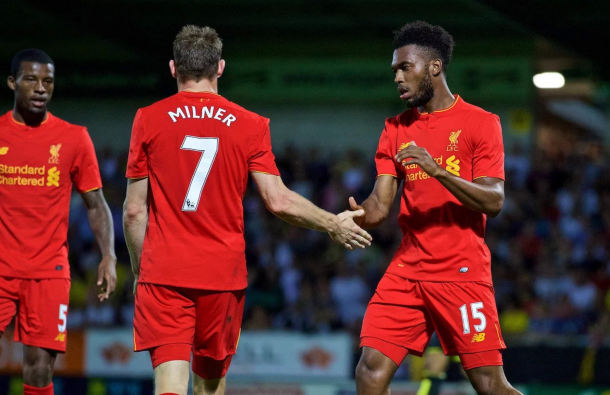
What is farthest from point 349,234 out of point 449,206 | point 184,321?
point 184,321

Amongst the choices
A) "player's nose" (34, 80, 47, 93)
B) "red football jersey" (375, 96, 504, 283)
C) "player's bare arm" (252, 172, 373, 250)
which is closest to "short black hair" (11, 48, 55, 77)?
"player's nose" (34, 80, 47, 93)

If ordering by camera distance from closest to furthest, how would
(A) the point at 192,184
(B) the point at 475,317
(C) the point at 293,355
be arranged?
(A) the point at 192,184, (B) the point at 475,317, (C) the point at 293,355

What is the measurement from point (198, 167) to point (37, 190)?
177cm

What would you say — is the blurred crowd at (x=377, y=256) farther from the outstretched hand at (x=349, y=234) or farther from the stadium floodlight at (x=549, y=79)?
the outstretched hand at (x=349, y=234)

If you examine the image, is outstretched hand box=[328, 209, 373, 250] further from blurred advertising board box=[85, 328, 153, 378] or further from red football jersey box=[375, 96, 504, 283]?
blurred advertising board box=[85, 328, 153, 378]

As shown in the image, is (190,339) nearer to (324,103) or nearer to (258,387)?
(258,387)

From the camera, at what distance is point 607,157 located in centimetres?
1537

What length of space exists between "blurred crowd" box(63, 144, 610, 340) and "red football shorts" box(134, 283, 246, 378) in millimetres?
6805

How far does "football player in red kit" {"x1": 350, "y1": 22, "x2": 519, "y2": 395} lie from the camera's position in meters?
5.38

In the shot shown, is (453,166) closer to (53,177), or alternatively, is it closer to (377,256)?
(53,177)

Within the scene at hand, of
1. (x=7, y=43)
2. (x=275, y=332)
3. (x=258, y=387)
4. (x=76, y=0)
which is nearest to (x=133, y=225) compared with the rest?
(x=258, y=387)

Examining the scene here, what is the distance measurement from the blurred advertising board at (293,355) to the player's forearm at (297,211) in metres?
6.06

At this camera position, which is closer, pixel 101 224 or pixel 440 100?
pixel 440 100

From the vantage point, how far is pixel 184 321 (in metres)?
4.99
